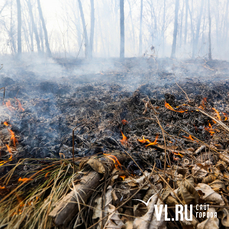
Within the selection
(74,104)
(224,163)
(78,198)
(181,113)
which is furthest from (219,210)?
(74,104)

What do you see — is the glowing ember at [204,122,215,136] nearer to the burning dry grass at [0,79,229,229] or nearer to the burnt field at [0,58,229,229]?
the burnt field at [0,58,229,229]

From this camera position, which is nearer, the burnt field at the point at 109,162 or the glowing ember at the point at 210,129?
the burnt field at the point at 109,162

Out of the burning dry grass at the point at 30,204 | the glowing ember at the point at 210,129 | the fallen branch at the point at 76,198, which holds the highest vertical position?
the glowing ember at the point at 210,129

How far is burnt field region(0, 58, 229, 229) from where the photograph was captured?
1.02 m

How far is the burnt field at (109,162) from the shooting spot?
1.02 metres

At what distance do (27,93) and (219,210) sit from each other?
18.2ft

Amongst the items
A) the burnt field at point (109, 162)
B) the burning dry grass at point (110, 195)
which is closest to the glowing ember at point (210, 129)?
the burnt field at point (109, 162)

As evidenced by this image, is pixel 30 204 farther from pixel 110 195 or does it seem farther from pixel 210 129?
pixel 210 129

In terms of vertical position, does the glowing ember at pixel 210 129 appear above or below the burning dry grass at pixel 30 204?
above

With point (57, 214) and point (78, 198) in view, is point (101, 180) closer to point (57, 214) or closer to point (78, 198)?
point (78, 198)

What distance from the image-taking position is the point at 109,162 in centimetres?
151

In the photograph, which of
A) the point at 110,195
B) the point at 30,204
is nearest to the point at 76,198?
the point at 110,195

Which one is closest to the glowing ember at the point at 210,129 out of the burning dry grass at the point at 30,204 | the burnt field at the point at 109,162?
the burnt field at the point at 109,162

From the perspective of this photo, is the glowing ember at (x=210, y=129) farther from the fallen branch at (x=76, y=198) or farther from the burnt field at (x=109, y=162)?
the fallen branch at (x=76, y=198)
